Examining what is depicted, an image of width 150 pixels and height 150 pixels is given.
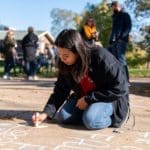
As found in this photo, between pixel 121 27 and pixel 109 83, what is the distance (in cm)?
555

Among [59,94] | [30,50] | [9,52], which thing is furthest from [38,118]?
[9,52]

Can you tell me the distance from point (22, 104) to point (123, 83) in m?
2.98

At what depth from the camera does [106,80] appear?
5773 mm

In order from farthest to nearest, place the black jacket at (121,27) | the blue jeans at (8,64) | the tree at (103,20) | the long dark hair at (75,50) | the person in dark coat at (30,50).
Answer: the tree at (103,20)
the blue jeans at (8,64)
the person in dark coat at (30,50)
the black jacket at (121,27)
the long dark hair at (75,50)

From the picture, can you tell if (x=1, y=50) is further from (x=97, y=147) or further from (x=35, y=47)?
(x=97, y=147)

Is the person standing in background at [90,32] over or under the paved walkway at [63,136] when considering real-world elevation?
over

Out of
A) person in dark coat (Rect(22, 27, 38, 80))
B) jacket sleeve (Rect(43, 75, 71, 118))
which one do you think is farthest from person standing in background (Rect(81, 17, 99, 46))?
jacket sleeve (Rect(43, 75, 71, 118))

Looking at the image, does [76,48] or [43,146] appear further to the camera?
[76,48]

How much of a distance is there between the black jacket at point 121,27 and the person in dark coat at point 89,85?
16.6 ft

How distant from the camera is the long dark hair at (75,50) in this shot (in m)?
5.52

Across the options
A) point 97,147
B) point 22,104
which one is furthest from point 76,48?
point 22,104

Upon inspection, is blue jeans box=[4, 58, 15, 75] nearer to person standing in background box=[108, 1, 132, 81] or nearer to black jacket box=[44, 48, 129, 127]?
person standing in background box=[108, 1, 132, 81]

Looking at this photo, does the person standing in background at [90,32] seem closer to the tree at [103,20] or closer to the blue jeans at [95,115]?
the blue jeans at [95,115]

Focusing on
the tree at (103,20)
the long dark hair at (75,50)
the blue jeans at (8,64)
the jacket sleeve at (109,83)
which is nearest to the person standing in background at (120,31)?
the jacket sleeve at (109,83)
